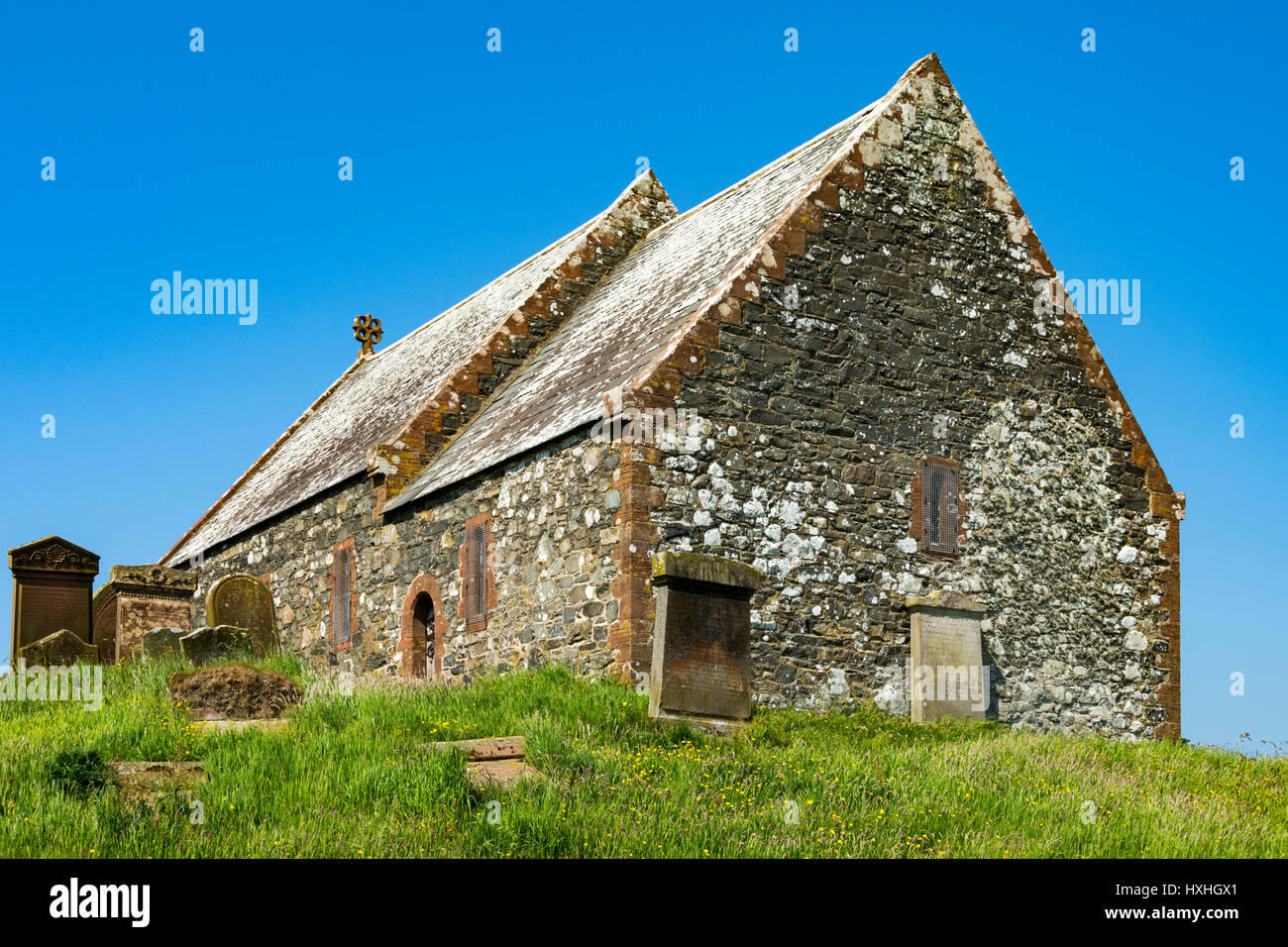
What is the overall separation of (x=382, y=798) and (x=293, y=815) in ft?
2.20

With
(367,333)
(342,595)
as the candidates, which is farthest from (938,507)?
(367,333)

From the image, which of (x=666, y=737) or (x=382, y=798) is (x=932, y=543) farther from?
(x=382, y=798)

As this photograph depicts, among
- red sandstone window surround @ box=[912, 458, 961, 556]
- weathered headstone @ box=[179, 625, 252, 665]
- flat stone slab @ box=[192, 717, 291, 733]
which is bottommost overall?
flat stone slab @ box=[192, 717, 291, 733]

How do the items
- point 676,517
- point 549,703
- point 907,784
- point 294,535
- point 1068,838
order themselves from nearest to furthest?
point 1068,838 → point 907,784 → point 549,703 → point 676,517 → point 294,535

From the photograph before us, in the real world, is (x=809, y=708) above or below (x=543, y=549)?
below

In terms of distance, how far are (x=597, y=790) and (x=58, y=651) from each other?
10459 mm

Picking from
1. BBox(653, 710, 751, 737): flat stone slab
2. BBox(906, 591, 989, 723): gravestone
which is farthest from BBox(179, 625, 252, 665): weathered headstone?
BBox(906, 591, 989, 723): gravestone

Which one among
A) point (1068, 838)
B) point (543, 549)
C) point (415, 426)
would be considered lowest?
point (1068, 838)

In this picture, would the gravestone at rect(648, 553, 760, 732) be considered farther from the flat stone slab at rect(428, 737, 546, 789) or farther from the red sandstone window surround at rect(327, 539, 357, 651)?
the red sandstone window surround at rect(327, 539, 357, 651)

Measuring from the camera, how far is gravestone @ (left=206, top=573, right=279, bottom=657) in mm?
19500

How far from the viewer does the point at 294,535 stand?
25375 mm

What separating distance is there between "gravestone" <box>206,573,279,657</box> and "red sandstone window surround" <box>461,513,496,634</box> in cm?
271

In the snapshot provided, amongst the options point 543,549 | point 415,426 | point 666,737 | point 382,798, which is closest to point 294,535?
point 415,426

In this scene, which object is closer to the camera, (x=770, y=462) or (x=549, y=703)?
(x=549, y=703)
